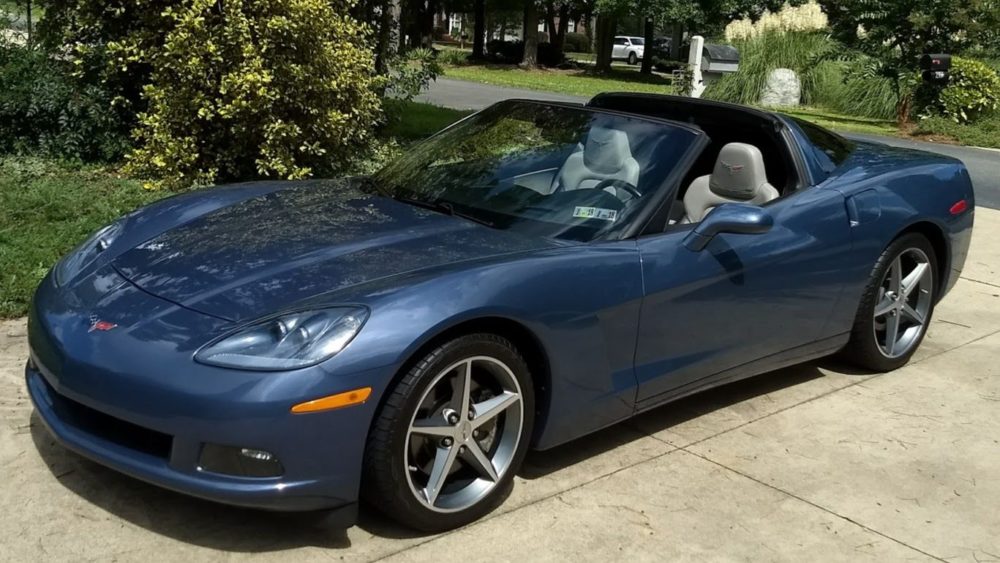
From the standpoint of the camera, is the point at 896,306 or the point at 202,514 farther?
the point at 896,306

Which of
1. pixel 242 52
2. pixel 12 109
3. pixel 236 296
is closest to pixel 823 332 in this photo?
A: pixel 236 296

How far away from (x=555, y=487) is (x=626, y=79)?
34248 mm

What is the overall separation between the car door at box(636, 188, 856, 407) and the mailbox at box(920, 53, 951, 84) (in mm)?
14049

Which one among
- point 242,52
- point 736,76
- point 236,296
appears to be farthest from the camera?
point 736,76

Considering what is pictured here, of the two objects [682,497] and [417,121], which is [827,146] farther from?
[417,121]

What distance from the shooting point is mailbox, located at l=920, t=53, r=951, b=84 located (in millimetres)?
17141

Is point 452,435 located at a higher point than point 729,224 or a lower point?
lower

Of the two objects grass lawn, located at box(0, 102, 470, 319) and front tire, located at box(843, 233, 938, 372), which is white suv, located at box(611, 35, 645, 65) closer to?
grass lawn, located at box(0, 102, 470, 319)

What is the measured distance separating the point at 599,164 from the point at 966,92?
51.0 ft

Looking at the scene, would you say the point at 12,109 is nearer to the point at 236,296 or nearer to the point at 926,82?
the point at 236,296

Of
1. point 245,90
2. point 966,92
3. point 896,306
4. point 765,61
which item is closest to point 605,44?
point 765,61

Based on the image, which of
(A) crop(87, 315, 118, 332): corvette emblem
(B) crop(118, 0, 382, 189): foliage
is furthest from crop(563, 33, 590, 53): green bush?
(A) crop(87, 315, 118, 332): corvette emblem

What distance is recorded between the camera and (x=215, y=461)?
9.61 feet

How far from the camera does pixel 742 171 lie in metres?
4.62
